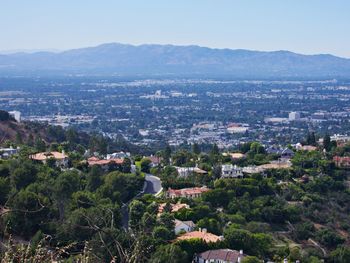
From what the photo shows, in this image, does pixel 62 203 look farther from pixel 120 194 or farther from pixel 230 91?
pixel 230 91

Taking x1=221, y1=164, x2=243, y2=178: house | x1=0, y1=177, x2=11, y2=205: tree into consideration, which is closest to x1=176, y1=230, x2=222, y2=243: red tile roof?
x1=0, y1=177, x2=11, y2=205: tree

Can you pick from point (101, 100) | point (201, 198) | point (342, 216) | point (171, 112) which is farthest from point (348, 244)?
point (101, 100)

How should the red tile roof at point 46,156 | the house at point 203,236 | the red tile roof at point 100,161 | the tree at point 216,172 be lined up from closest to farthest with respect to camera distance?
the house at point 203,236
the red tile roof at point 46,156
the tree at point 216,172
the red tile roof at point 100,161

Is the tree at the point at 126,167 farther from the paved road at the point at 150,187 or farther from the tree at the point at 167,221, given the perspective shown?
the tree at the point at 167,221

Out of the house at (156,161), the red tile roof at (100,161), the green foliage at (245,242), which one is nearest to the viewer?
the green foliage at (245,242)

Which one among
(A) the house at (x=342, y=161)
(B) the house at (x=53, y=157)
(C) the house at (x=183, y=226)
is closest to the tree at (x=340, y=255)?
(C) the house at (x=183, y=226)

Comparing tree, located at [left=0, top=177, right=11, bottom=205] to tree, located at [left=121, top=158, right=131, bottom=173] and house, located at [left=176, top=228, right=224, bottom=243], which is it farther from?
tree, located at [left=121, top=158, right=131, bottom=173]

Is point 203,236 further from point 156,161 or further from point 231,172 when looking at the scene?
point 156,161
